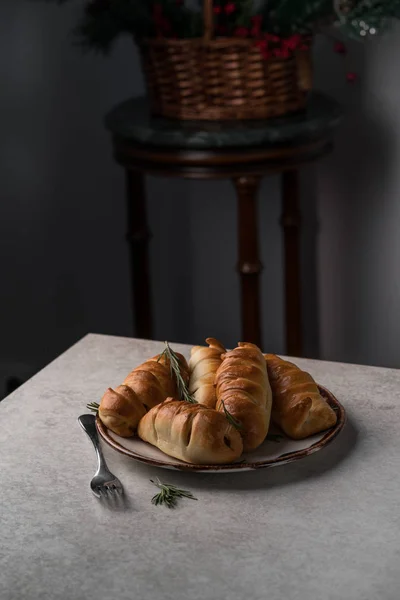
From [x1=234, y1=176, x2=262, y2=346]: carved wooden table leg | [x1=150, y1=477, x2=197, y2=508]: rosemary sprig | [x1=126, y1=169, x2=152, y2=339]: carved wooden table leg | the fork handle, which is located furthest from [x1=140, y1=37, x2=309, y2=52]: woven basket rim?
[x1=150, y1=477, x2=197, y2=508]: rosemary sprig

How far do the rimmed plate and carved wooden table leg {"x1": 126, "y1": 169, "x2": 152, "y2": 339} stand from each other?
137 centimetres

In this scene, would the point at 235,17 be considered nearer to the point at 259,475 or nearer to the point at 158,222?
the point at 158,222

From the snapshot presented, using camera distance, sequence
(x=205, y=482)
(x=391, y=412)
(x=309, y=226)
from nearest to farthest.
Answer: (x=205, y=482) → (x=391, y=412) → (x=309, y=226)

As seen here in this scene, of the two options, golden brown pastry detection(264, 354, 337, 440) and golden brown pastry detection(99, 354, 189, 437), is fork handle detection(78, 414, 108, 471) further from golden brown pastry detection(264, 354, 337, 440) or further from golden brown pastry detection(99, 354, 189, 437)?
golden brown pastry detection(264, 354, 337, 440)

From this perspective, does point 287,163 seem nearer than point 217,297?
Yes

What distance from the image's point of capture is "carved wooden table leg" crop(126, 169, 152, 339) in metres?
2.31

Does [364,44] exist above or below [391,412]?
above

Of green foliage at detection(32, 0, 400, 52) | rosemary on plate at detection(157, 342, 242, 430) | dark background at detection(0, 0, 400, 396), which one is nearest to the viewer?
rosemary on plate at detection(157, 342, 242, 430)

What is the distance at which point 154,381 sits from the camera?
1.01m

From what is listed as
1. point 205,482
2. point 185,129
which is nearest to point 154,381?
point 205,482

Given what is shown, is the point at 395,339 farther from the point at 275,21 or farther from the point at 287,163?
the point at 275,21

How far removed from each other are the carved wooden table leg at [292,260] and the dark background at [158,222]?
0.14 metres

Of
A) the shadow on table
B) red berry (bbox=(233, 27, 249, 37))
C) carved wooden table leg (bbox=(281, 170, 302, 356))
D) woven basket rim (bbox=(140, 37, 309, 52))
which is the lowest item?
carved wooden table leg (bbox=(281, 170, 302, 356))

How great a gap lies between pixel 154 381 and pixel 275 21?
1243 millimetres
